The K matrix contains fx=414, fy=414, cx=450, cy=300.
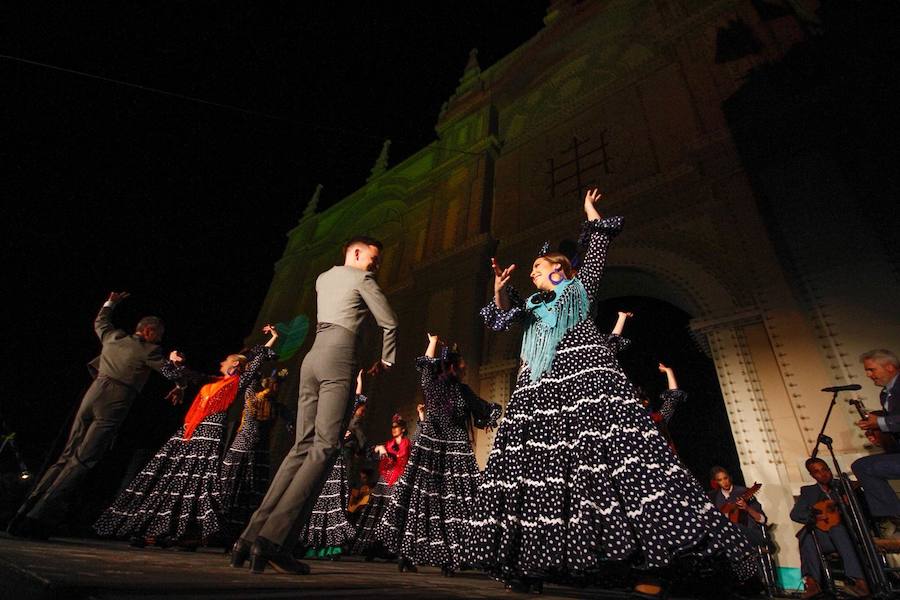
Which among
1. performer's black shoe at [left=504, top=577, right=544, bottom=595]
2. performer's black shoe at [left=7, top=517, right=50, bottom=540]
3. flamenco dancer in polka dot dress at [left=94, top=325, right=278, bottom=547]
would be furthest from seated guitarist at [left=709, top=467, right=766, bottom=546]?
performer's black shoe at [left=7, top=517, right=50, bottom=540]

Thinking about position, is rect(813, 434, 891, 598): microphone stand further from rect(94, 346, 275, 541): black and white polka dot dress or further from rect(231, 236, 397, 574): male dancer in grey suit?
rect(94, 346, 275, 541): black and white polka dot dress

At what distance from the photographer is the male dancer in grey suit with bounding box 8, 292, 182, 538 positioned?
3.09 metres

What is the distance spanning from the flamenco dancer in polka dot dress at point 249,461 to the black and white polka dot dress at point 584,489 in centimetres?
343

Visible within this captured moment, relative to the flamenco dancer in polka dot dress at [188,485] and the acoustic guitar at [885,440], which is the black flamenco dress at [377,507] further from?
the acoustic guitar at [885,440]

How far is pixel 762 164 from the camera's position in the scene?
594 cm

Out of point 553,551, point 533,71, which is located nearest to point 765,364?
point 553,551

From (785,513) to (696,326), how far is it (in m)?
2.23

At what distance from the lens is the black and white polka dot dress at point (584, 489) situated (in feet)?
5.31

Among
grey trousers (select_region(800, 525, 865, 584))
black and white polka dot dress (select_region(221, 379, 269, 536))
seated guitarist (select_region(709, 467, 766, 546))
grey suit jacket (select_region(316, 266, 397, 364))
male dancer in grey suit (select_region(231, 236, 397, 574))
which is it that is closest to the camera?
male dancer in grey suit (select_region(231, 236, 397, 574))

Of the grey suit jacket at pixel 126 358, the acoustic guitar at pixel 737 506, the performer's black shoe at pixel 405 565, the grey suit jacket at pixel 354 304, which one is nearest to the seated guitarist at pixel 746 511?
the acoustic guitar at pixel 737 506

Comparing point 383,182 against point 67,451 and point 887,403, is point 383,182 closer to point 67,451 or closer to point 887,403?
point 67,451

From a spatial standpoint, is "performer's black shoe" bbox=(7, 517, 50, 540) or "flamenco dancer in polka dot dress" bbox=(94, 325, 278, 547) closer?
"performer's black shoe" bbox=(7, 517, 50, 540)

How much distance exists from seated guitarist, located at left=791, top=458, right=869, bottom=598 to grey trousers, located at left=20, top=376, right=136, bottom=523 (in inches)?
242

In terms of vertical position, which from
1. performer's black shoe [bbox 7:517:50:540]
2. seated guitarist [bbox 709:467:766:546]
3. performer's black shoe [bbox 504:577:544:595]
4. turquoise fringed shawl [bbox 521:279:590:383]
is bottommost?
performer's black shoe [bbox 7:517:50:540]
